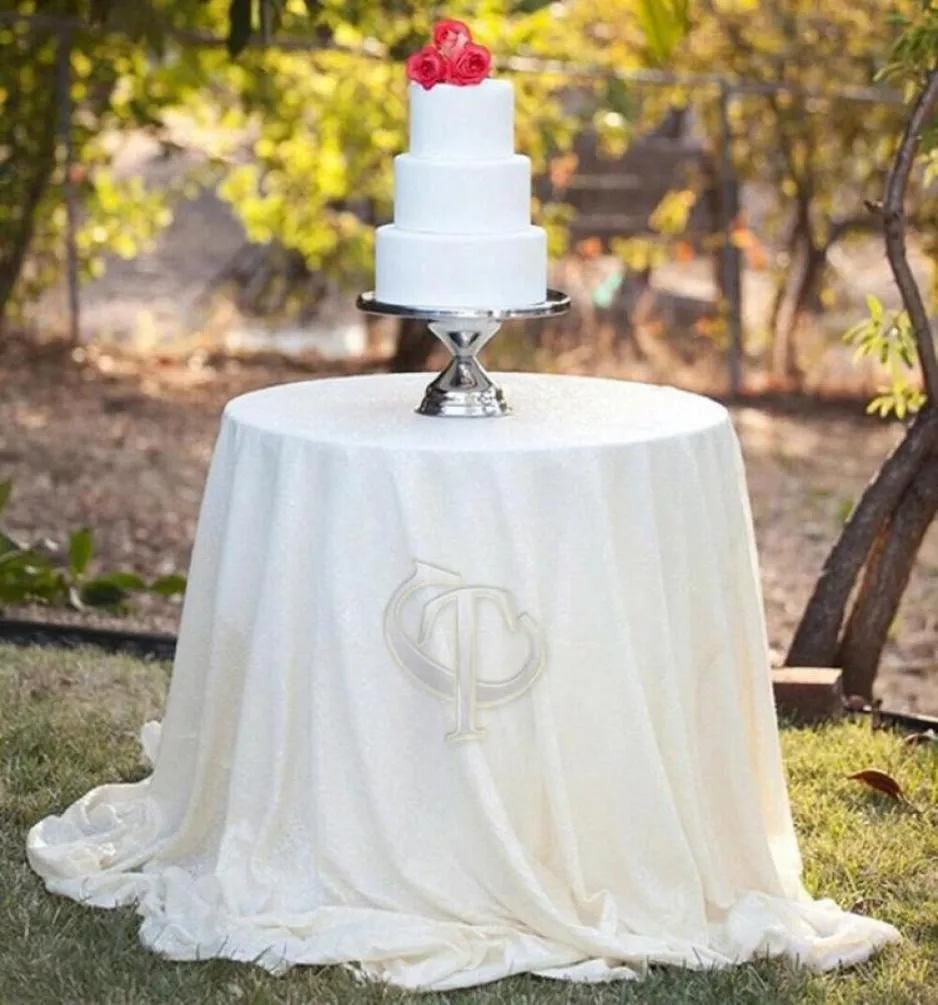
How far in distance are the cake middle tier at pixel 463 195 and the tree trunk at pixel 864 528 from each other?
1660 mm

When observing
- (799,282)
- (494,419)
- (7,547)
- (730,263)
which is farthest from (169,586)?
(799,282)

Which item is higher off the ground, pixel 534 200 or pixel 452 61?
pixel 452 61

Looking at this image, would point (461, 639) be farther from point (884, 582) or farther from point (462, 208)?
point (884, 582)

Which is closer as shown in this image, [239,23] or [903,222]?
[903,222]

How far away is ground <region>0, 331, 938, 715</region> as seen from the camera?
21.3ft

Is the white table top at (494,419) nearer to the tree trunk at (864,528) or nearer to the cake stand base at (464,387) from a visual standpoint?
the cake stand base at (464,387)

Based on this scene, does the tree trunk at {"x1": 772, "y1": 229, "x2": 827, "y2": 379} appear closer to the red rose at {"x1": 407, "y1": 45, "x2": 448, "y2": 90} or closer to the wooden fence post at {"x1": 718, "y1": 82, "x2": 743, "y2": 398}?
the wooden fence post at {"x1": 718, "y1": 82, "x2": 743, "y2": 398}

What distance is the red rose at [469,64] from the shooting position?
11.5 feet

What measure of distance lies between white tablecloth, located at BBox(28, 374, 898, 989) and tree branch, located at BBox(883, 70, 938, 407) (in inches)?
54.9

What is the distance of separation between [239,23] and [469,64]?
2.14 metres

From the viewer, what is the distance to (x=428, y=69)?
11.6 ft

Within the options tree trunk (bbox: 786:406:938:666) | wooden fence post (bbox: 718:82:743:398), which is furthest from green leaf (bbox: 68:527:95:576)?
wooden fence post (bbox: 718:82:743:398)

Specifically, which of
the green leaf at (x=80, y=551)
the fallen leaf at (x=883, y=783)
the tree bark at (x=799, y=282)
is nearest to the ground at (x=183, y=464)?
the green leaf at (x=80, y=551)

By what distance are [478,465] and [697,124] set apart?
692 cm
